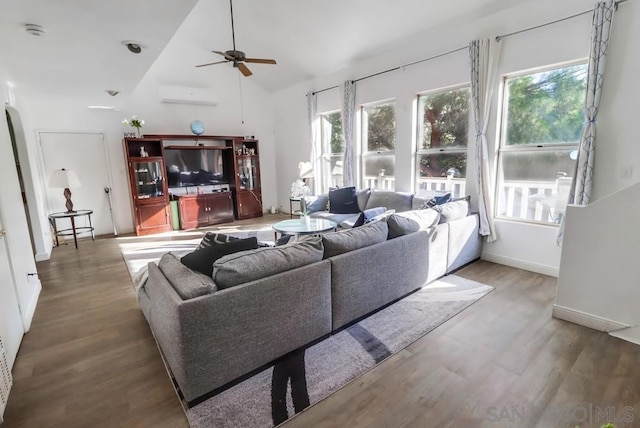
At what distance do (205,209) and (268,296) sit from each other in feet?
17.0

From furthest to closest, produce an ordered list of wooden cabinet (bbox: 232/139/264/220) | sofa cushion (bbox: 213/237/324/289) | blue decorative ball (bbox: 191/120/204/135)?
wooden cabinet (bbox: 232/139/264/220)
blue decorative ball (bbox: 191/120/204/135)
sofa cushion (bbox: 213/237/324/289)

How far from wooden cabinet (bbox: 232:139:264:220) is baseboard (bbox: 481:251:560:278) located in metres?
5.03

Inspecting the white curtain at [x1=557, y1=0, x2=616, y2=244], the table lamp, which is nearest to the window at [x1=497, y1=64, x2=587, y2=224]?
the white curtain at [x1=557, y1=0, x2=616, y2=244]

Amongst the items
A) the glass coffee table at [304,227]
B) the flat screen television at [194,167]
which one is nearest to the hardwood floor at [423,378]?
the glass coffee table at [304,227]

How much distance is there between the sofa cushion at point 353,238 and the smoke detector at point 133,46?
8.50ft

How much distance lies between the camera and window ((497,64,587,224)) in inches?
129

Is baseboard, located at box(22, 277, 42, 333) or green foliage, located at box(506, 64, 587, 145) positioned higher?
green foliage, located at box(506, 64, 587, 145)

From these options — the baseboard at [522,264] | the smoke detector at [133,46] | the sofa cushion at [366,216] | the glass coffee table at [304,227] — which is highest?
the smoke detector at [133,46]

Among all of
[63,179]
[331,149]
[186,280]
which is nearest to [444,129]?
[331,149]

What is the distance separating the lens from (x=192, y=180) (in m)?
6.67

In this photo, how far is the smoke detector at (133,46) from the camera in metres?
2.90

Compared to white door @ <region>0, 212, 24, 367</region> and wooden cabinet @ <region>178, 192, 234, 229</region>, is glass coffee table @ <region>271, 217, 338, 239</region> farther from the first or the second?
wooden cabinet @ <region>178, 192, 234, 229</region>

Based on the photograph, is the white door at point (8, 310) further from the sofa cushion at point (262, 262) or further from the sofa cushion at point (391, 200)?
the sofa cushion at point (391, 200)

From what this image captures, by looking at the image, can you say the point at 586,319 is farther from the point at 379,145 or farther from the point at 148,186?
the point at 148,186
